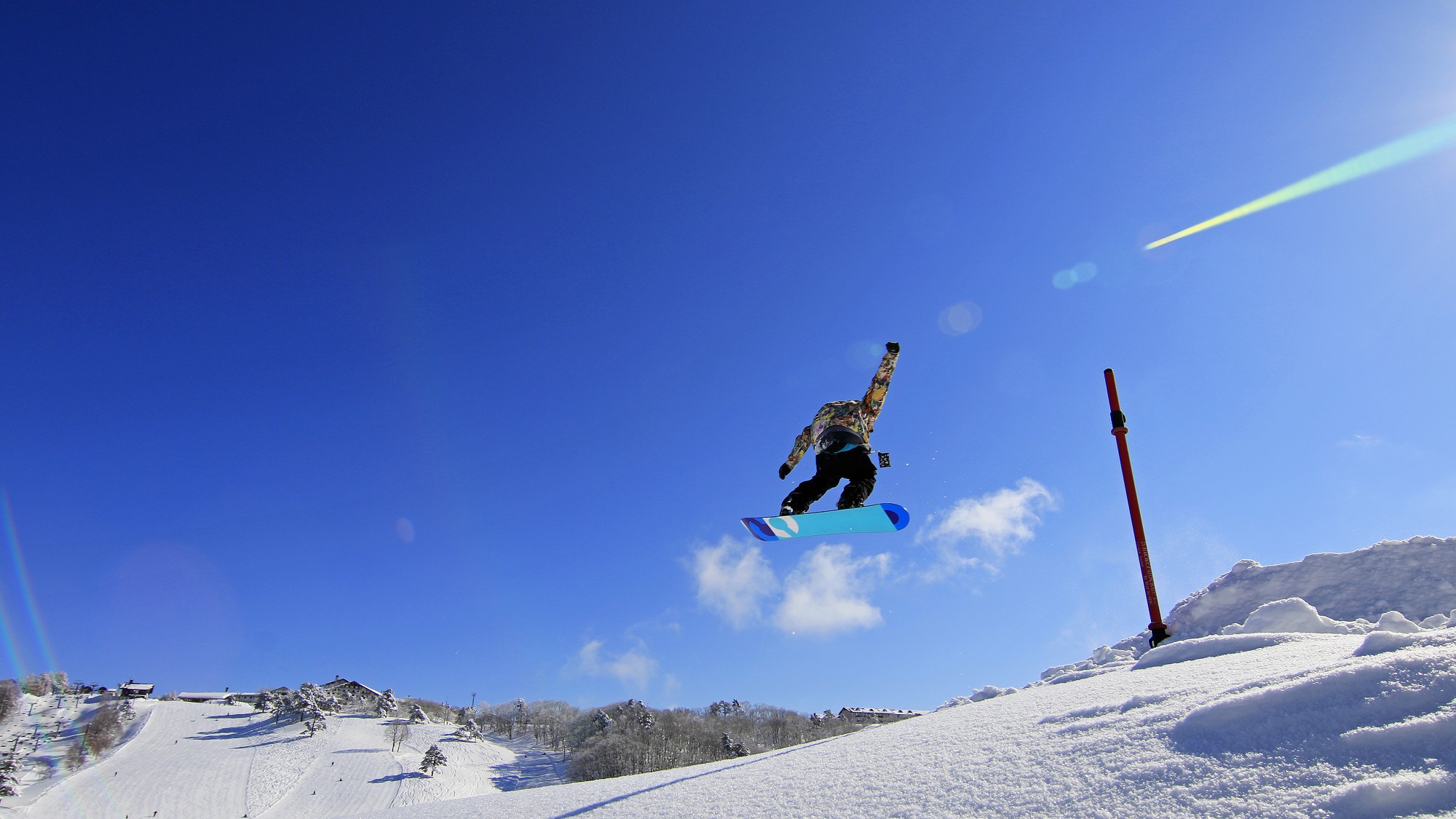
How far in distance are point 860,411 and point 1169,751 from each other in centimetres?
724

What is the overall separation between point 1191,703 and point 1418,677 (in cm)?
116

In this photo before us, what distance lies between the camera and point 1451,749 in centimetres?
262

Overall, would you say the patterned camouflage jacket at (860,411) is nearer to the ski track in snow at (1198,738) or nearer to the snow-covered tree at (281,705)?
the ski track in snow at (1198,738)

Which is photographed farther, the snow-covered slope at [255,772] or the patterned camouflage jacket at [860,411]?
the snow-covered slope at [255,772]

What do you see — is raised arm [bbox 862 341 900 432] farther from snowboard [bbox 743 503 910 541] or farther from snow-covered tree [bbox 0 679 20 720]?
snow-covered tree [bbox 0 679 20 720]

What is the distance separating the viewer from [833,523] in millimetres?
10859

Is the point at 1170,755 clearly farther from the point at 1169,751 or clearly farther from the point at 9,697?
the point at 9,697

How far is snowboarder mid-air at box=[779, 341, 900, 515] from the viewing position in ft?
33.0

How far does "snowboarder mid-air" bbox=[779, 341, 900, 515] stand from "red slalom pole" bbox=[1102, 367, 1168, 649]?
4.00 meters

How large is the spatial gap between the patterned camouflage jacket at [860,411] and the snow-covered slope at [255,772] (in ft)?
151

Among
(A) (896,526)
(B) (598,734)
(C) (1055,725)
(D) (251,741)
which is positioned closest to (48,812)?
(D) (251,741)

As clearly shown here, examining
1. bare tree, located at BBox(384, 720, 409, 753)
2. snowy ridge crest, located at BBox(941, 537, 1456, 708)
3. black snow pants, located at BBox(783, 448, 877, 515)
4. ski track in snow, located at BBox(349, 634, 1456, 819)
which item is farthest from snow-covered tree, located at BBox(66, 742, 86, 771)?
snowy ridge crest, located at BBox(941, 537, 1456, 708)

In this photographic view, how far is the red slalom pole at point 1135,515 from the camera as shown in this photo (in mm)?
9742

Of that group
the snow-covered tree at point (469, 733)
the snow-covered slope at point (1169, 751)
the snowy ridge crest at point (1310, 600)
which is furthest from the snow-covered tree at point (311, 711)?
the snowy ridge crest at point (1310, 600)
